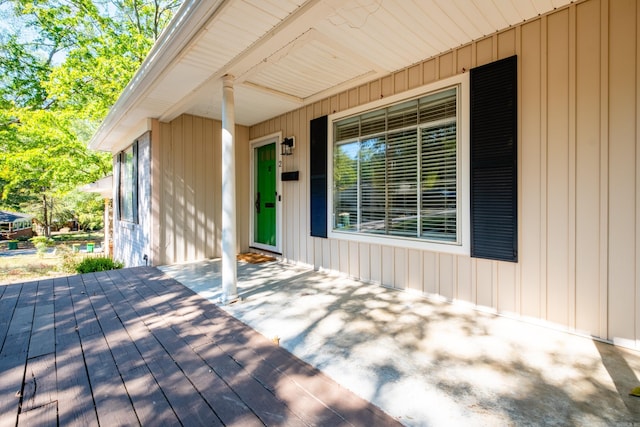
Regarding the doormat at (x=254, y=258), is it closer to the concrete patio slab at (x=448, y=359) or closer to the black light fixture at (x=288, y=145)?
the concrete patio slab at (x=448, y=359)

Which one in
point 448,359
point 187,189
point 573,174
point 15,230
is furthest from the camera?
point 15,230

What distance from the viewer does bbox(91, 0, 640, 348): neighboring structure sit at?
2180mm

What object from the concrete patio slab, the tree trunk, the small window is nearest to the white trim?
the concrete patio slab

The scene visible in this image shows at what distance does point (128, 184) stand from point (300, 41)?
5.14 m

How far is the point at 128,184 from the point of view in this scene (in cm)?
607

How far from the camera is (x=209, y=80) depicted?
3305mm

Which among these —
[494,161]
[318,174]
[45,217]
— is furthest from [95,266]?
[45,217]

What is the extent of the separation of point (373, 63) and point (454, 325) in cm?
A: 271

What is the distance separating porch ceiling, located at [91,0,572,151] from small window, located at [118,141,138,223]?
1.71 m

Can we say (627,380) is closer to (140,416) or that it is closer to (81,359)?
(140,416)

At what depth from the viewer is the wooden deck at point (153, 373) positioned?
1437mm

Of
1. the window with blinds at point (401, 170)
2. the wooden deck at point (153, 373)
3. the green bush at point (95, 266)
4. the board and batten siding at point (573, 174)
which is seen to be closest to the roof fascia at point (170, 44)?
the window with blinds at point (401, 170)

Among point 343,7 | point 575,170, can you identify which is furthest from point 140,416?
point 575,170

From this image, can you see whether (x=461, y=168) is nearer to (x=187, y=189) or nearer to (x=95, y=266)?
(x=187, y=189)
